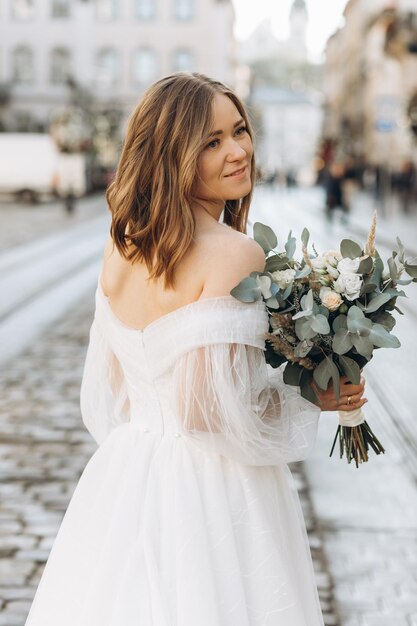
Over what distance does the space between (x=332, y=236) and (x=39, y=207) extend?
1667cm

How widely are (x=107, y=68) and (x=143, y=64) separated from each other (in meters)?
2.25

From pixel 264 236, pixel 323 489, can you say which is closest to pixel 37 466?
pixel 323 489

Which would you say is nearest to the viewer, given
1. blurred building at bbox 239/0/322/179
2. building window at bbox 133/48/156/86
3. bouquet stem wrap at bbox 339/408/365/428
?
bouquet stem wrap at bbox 339/408/365/428

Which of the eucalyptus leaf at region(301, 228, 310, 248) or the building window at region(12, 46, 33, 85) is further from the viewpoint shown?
the building window at region(12, 46, 33, 85)

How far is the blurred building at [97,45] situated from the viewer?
64.1 m

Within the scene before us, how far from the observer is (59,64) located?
2544 inches

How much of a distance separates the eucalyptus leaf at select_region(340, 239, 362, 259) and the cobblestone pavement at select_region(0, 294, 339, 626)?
5.88 ft

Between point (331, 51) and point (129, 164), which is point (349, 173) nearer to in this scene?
point (129, 164)

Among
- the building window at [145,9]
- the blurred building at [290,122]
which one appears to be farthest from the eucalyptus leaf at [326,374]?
the blurred building at [290,122]

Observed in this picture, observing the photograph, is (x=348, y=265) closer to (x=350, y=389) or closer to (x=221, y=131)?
(x=350, y=389)

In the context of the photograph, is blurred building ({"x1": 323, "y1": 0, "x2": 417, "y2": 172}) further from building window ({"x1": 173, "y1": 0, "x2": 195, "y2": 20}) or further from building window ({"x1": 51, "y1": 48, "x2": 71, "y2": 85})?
building window ({"x1": 51, "y1": 48, "x2": 71, "y2": 85})

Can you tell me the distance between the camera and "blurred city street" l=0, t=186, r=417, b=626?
3977 millimetres

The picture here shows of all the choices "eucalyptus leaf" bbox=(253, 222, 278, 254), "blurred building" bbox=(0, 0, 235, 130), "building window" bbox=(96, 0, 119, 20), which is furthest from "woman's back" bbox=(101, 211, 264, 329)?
"building window" bbox=(96, 0, 119, 20)

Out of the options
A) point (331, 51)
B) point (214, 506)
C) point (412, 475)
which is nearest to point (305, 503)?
point (412, 475)
